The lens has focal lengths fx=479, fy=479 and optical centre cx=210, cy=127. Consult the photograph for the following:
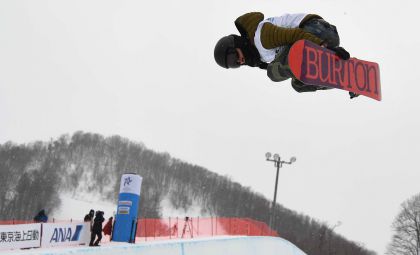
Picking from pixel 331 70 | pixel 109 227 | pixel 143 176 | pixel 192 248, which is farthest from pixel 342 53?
pixel 143 176

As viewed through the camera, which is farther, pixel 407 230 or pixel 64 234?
pixel 407 230

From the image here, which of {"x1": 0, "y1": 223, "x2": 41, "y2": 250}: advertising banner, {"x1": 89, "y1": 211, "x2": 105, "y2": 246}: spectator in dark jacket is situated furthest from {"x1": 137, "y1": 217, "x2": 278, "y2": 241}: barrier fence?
{"x1": 0, "y1": 223, "x2": 41, "y2": 250}: advertising banner

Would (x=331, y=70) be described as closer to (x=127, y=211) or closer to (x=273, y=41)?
(x=273, y=41)

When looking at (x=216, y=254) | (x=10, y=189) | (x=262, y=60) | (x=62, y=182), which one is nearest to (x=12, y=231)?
(x=216, y=254)

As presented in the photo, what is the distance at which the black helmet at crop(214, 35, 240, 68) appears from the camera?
14.6 ft

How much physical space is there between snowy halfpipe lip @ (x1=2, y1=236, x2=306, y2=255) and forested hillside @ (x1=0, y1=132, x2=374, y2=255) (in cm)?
6509

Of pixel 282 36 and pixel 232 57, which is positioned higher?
pixel 282 36

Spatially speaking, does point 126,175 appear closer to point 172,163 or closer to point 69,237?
point 69,237

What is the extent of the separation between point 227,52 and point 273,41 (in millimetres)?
490

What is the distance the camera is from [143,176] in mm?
127188

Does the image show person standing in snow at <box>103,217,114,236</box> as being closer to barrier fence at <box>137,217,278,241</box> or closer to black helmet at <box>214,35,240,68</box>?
barrier fence at <box>137,217,278,241</box>

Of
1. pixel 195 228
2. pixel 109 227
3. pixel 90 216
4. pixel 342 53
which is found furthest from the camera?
pixel 195 228

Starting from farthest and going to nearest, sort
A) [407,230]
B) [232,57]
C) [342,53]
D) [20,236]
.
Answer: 1. [407,230]
2. [20,236]
3. [232,57]
4. [342,53]

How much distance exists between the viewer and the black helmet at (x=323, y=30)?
416 cm
